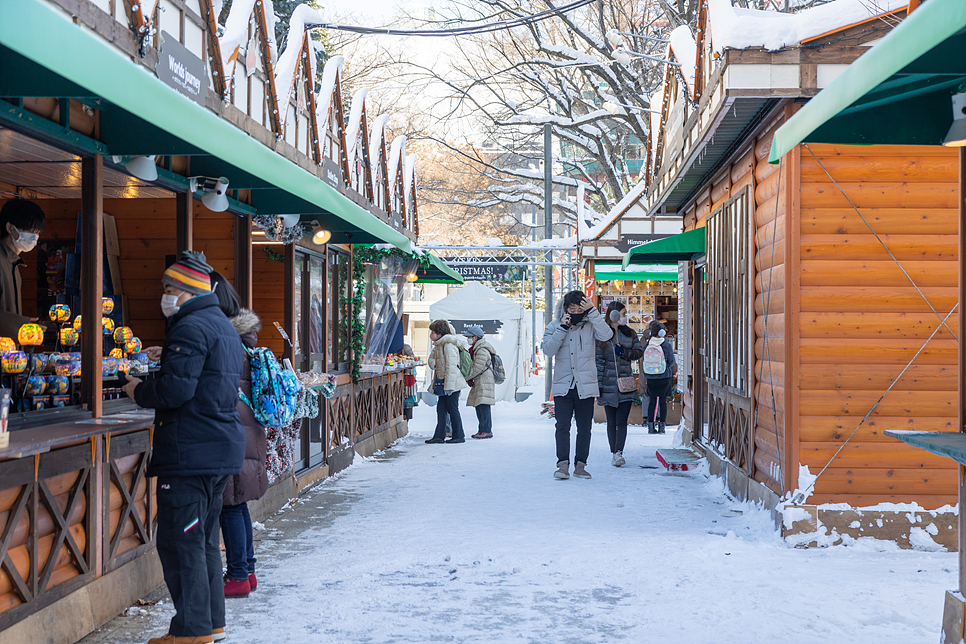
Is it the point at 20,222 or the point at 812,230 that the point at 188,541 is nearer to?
the point at 20,222

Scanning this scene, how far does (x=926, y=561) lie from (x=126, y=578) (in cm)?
496

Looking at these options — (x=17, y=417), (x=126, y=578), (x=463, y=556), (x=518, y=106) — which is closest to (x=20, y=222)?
(x=17, y=417)

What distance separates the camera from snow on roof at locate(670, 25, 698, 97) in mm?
8734

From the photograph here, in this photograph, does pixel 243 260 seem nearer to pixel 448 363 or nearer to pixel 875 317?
pixel 875 317

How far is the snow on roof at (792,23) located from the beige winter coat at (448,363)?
7123mm

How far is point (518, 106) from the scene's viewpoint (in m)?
22.7

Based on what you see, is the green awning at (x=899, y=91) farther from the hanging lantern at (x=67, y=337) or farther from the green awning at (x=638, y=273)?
the green awning at (x=638, y=273)

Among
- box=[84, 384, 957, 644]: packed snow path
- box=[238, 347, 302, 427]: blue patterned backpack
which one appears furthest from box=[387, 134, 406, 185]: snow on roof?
box=[238, 347, 302, 427]: blue patterned backpack

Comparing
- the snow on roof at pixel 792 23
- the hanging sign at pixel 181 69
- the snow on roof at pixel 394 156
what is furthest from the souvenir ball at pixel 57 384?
the snow on roof at pixel 394 156

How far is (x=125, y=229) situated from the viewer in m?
7.57

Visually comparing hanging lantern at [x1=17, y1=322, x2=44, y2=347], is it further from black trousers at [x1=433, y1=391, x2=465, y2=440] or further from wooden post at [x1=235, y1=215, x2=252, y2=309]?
black trousers at [x1=433, y1=391, x2=465, y2=440]

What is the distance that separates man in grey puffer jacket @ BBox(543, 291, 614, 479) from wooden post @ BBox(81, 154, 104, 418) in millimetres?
5075

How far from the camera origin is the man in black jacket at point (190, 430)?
3.97 m

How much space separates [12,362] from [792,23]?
545 centimetres
